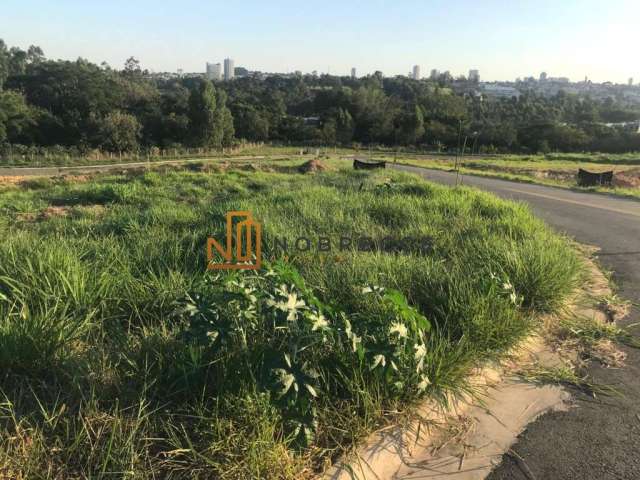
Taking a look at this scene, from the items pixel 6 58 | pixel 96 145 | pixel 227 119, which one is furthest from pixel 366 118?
pixel 6 58

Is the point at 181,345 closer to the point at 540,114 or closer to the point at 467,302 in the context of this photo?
the point at 467,302

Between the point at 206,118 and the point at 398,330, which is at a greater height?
the point at 206,118

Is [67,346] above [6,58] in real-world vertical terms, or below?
below

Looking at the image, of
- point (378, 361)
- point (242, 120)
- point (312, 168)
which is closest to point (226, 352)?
point (378, 361)

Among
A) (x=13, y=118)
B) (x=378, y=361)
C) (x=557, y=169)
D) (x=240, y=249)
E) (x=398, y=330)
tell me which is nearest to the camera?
(x=378, y=361)

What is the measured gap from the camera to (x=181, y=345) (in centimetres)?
265

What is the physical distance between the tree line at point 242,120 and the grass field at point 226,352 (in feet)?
143

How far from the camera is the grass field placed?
2033mm

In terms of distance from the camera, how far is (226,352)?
8.25 ft

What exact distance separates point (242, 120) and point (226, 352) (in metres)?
66.4

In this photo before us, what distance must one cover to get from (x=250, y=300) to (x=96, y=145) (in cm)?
5505

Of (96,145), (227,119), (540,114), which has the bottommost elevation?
(96,145)

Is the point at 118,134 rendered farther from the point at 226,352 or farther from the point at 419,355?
the point at 419,355

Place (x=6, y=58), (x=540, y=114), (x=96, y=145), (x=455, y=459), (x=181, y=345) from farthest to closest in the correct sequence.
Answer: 1. (x=6, y=58)
2. (x=540, y=114)
3. (x=96, y=145)
4. (x=181, y=345)
5. (x=455, y=459)
